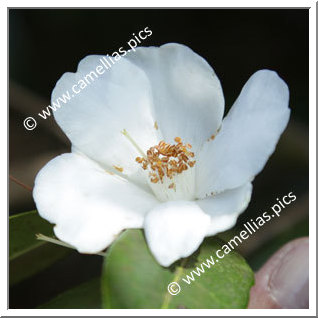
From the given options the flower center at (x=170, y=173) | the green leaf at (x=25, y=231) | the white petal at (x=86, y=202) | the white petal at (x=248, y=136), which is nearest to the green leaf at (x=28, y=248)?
the green leaf at (x=25, y=231)

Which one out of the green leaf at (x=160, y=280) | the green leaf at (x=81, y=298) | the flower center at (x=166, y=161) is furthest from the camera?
the green leaf at (x=81, y=298)

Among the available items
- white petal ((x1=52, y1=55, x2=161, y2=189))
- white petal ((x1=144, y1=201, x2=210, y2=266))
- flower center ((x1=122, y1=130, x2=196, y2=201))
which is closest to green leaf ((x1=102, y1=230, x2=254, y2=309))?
white petal ((x1=144, y1=201, x2=210, y2=266))

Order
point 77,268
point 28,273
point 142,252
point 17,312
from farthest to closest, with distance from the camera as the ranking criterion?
1. point 77,268
2. point 28,273
3. point 17,312
4. point 142,252

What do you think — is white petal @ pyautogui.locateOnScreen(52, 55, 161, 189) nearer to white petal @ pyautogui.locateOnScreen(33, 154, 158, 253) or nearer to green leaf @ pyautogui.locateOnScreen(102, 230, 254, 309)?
white petal @ pyautogui.locateOnScreen(33, 154, 158, 253)

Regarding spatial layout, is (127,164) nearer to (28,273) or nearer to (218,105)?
(218,105)

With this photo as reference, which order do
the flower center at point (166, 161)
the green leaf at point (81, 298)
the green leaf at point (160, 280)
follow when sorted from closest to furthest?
the green leaf at point (160, 280)
the flower center at point (166, 161)
the green leaf at point (81, 298)

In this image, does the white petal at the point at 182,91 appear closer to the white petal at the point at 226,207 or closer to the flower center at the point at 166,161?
the flower center at the point at 166,161

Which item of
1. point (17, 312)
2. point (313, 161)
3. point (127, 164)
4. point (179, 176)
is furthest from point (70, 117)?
point (313, 161)
